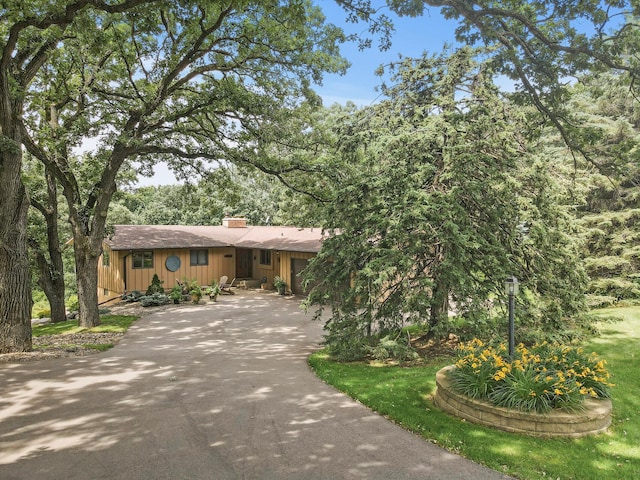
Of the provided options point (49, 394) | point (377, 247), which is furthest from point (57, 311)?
point (377, 247)

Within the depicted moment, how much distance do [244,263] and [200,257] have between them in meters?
2.99

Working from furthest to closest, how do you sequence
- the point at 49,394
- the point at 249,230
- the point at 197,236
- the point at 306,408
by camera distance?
the point at 249,230, the point at 197,236, the point at 49,394, the point at 306,408

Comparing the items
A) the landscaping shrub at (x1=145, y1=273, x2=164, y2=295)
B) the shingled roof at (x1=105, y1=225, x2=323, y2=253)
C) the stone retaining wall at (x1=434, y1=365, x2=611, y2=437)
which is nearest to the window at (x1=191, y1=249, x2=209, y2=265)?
the shingled roof at (x1=105, y1=225, x2=323, y2=253)

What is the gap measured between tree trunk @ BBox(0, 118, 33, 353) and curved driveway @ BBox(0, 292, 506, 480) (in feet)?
5.38

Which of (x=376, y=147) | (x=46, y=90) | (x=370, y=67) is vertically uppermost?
(x=46, y=90)

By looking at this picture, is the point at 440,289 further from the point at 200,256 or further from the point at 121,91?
the point at 200,256

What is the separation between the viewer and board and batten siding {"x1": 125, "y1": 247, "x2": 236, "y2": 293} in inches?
884

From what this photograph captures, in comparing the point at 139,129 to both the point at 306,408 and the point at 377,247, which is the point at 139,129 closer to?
the point at 377,247

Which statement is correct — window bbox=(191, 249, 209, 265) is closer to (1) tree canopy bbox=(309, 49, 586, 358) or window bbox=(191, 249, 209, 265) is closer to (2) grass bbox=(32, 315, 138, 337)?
(2) grass bbox=(32, 315, 138, 337)

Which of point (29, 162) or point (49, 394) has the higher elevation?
point (29, 162)

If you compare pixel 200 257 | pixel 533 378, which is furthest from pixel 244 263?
pixel 533 378

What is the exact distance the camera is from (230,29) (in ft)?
38.5

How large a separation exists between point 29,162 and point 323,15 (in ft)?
50.7

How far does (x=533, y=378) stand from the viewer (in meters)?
5.75
